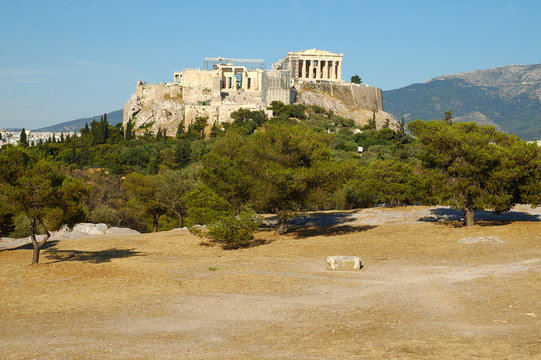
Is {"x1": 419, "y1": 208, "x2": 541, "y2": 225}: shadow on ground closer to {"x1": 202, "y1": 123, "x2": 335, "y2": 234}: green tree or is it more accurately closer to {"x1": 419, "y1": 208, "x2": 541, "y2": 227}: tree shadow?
{"x1": 419, "y1": 208, "x2": 541, "y2": 227}: tree shadow

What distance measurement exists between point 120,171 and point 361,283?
264 ft

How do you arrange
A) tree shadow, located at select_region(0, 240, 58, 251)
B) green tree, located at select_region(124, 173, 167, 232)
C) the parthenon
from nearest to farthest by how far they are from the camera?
1. tree shadow, located at select_region(0, 240, 58, 251)
2. green tree, located at select_region(124, 173, 167, 232)
3. the parthenon

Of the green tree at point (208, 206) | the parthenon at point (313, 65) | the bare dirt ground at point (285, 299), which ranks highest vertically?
the parthenon at point (313, 65)

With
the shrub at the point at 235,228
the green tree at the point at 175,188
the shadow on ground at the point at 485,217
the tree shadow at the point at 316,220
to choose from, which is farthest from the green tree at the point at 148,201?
the shadow on ground at the point at 485,217

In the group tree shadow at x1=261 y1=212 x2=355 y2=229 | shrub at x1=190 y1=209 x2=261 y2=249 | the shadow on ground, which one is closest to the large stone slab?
shrub at x1=190 y1=209 x2=261 y2=249

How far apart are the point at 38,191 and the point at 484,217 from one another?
3039 centimetres

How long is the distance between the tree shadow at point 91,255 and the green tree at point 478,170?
19565 mm

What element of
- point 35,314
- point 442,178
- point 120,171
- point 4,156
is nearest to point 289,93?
point 120,171

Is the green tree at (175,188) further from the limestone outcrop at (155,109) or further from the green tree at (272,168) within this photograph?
the limestone outcrop at (155,109)

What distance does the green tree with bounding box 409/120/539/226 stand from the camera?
33406mm

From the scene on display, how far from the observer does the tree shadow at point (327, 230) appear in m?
36.9

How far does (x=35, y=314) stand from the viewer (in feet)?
57.9

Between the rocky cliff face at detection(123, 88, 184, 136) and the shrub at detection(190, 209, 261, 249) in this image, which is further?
the rocky cliff face at detection(123, 88, 184, 136)

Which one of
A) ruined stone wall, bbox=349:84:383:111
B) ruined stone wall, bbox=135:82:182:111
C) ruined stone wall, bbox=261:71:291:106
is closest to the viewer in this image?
ruined stone wall, bbox=261:71:291:106
